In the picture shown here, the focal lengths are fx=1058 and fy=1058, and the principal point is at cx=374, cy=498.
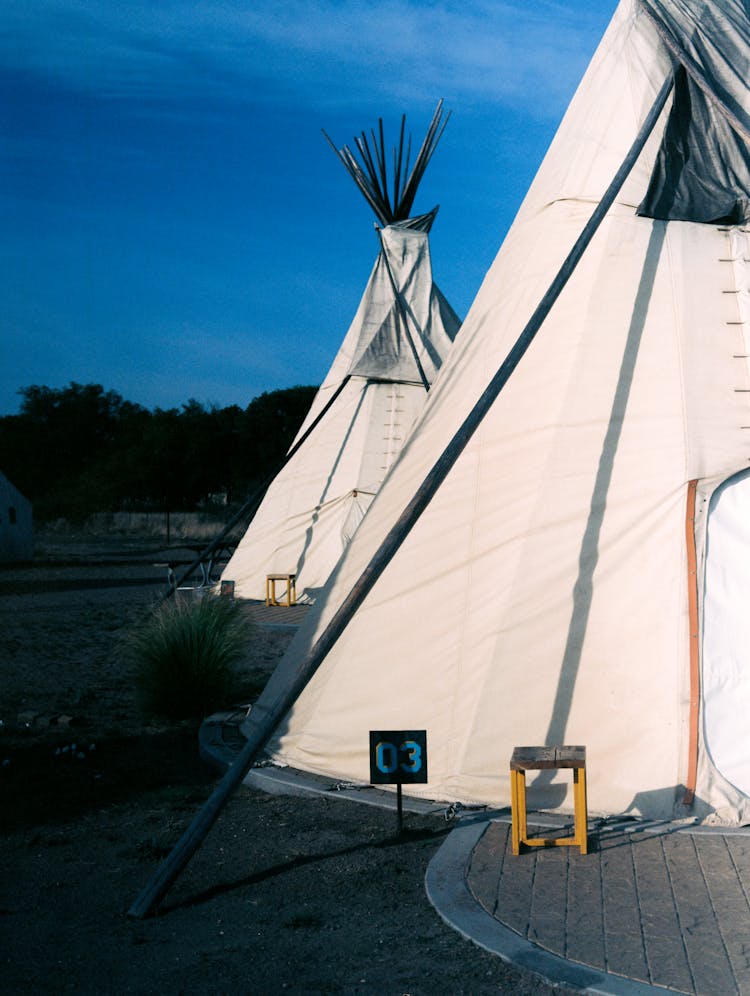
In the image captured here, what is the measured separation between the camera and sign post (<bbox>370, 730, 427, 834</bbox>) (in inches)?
206

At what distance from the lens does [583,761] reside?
15.9 ft

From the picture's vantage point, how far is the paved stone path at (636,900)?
365cm

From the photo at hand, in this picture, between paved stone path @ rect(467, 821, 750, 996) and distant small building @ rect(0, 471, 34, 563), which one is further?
distant small building @ rect(0, 471, 34, 563)

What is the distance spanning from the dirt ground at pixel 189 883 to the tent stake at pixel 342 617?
0.16 m

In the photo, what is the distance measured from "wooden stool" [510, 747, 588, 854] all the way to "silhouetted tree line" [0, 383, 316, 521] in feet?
130

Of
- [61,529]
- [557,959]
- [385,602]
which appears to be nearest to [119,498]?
[61,529]

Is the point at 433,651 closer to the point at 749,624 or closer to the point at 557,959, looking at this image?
the point at 749,624

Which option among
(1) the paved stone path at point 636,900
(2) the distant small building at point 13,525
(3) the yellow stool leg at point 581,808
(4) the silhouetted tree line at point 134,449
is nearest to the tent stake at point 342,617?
(1) the paved stone path at point 636,900

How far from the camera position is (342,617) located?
5000 millimetres

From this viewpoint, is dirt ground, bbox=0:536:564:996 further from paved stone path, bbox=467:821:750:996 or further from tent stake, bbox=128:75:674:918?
paved stone path, bbox=467:821:750:996

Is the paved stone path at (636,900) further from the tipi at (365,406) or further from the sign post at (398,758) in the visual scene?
the tipi at (365,406)

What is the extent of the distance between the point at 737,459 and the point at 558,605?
1.25 meters

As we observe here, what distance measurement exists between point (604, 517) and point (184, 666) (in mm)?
4190

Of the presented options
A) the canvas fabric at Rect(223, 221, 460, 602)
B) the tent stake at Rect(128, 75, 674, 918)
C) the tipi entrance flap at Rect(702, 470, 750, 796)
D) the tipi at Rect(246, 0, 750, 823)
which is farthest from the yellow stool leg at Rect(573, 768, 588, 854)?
the canvas fabric at Rect(223, 221, 460, 602)
